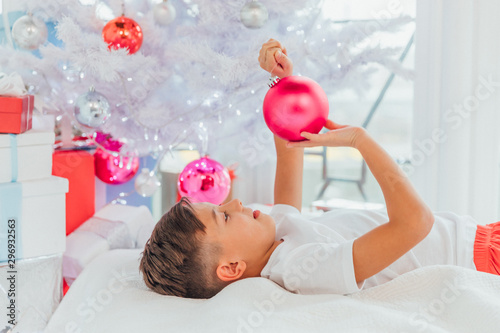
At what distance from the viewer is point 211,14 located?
160 cm

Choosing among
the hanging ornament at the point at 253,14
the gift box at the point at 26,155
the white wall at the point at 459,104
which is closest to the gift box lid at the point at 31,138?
the gift box at the point at 26,155

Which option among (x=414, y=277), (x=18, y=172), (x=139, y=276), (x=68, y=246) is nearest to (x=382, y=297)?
(x=414, y=277)

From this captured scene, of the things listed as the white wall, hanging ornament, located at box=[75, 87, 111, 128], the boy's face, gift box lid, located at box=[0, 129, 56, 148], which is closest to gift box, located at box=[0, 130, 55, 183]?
gift box lid, located at box=[0, 129, 56, 148]

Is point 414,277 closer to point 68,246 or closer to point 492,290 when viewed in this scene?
point 492,290

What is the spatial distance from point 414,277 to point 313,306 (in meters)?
0.21

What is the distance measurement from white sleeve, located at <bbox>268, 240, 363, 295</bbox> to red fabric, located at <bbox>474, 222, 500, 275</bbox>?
1.24ft

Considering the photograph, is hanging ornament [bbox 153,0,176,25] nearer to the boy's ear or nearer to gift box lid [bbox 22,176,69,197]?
gift box lid [bbox 22,176,69,197]

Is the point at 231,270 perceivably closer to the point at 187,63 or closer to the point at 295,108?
the point at 295,108

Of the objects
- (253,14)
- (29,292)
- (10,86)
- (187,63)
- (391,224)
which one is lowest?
(29,292)

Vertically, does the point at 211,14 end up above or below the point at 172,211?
above

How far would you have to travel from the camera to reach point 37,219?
4.11 feet

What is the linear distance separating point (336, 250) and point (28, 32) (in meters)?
1.08

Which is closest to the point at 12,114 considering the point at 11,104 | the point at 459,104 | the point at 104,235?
the point at 11,104

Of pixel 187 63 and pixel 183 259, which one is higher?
pixel 187 63
